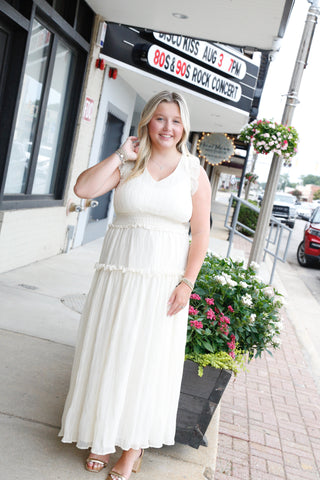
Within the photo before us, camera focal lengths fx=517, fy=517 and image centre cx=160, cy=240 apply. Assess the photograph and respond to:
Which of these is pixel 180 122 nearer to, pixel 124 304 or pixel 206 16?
pixel 124 304

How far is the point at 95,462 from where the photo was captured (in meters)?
2.50

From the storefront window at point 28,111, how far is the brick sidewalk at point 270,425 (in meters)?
3.41

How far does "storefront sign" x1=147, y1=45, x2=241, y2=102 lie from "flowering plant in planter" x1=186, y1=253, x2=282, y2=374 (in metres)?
5.50

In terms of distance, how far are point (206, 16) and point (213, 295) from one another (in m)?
4.23

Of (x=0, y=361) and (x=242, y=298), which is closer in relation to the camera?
(x=242, y=298)

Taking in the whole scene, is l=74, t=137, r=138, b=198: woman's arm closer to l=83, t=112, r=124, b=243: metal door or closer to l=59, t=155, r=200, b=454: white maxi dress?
l=59, t=155, r=200, b=454: white maxi dress

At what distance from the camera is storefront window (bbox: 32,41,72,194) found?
21.9 ft

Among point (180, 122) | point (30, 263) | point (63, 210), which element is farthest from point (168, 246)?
point (63, 210)

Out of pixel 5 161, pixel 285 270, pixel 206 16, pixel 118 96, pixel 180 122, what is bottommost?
pixel 285 270

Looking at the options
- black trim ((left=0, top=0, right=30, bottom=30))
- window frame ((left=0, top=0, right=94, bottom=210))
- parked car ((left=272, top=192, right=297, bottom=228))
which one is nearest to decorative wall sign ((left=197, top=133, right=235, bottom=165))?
window frame ((left=0, top=0, right=94, bottom=210))

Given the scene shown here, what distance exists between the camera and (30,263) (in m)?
6.65

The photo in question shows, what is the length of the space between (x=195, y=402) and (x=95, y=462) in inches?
26.0

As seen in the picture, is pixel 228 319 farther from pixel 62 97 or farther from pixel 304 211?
pixel 304 211

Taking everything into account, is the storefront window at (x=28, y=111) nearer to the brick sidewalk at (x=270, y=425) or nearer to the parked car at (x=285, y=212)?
the brick sidewalk at (x=270, y=425)
